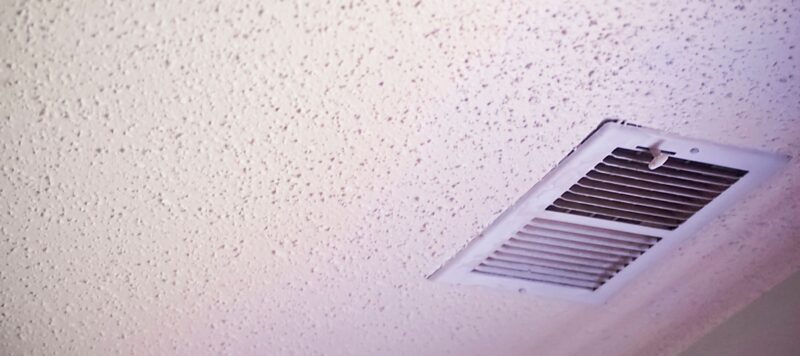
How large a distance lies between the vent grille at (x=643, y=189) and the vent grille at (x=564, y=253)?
5 cm

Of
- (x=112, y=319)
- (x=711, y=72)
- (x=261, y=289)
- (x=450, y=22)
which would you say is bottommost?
(x=112, y=319)

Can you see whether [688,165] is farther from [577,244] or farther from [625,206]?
[577,244]

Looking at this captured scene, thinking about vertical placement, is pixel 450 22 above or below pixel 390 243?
above

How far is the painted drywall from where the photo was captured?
1.65 metres

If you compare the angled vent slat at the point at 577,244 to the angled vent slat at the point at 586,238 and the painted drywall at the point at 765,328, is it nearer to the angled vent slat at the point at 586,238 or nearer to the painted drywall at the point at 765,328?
the angled vent slat at the point at 586,238

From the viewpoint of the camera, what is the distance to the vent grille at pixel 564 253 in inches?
55.5

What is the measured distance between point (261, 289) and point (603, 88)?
693mm

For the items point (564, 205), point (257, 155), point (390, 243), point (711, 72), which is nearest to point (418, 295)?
point (390, 243)

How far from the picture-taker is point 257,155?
1.17 metres

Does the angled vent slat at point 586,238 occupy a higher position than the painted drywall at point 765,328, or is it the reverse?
the painted drywall at point 765,328

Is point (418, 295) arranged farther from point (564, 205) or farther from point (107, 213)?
point (107, 213)

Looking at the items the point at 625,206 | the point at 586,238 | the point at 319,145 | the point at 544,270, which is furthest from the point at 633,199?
the point at 319,145

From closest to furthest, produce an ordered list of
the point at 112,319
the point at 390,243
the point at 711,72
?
1. the point at 711,72
2. the point at 390,243
3. the point at 112,319

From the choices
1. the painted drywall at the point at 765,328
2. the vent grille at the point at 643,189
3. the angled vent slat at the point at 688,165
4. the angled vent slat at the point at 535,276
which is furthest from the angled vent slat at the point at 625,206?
the painted drywall at the point at 765,328
